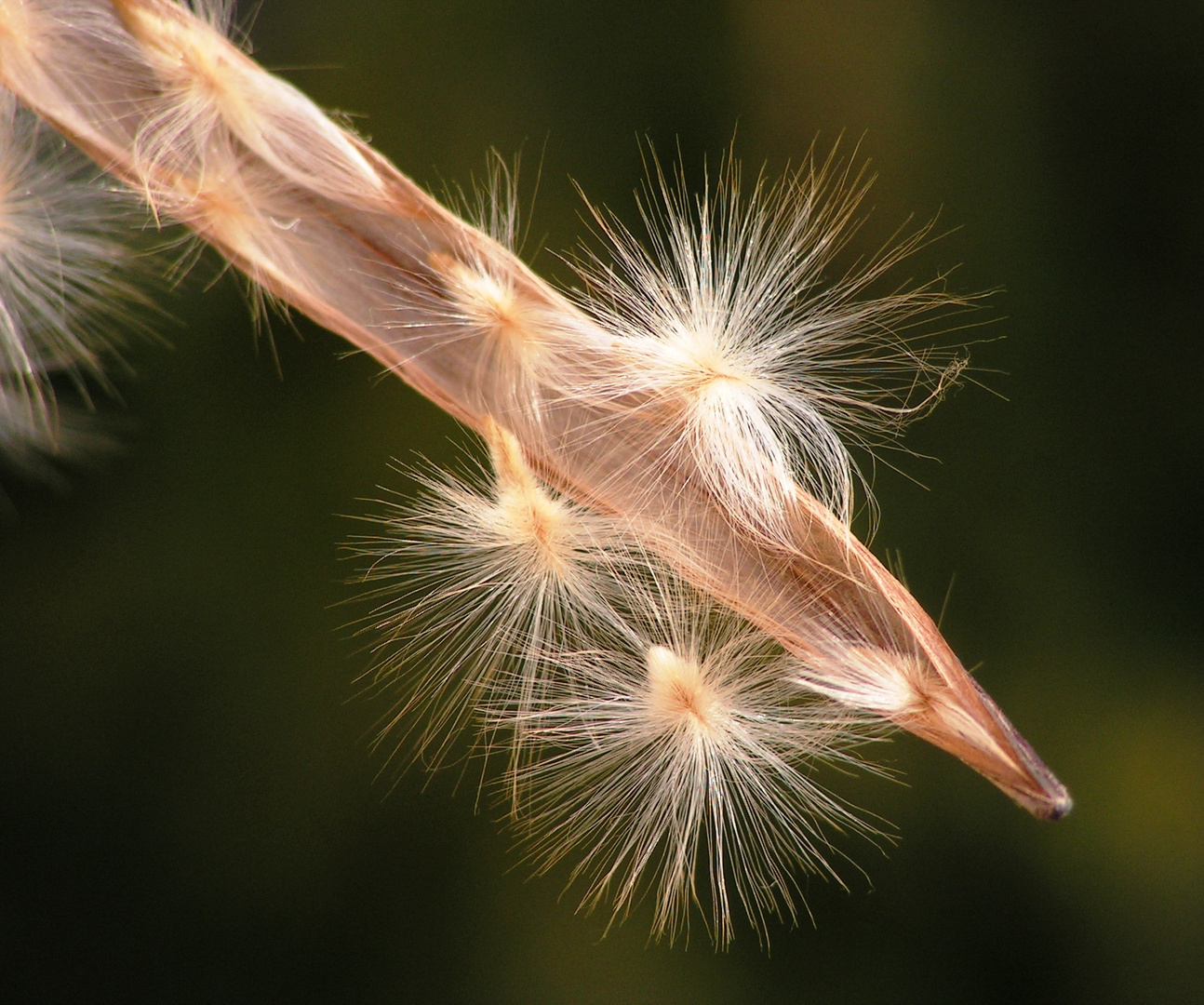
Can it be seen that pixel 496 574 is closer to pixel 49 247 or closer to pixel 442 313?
pixel 442 313

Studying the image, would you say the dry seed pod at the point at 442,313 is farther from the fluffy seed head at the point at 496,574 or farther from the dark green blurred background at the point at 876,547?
the dark green blurred background at the point at 876,547

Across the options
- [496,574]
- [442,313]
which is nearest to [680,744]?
[496,574]

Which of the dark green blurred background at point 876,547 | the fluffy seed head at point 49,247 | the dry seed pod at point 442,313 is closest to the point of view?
the dry seed pod at point 442,313

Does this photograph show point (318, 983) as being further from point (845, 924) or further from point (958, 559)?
point (958, 559)

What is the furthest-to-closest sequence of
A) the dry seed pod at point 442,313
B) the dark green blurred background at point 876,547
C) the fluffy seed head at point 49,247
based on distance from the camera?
the dark green blurred background at point 876,547
the fluffy seed head at point 49,247
the dry seed pod at point 442,313

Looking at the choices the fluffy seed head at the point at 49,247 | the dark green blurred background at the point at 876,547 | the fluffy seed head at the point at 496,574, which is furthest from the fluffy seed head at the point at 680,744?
the fluffy seed head at the point at 49,247

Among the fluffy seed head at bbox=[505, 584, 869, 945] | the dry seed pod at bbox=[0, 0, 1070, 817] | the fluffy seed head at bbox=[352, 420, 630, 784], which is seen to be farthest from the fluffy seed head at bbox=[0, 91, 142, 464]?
the fluffy seed head at bbox=[505, 584, 869, 945]

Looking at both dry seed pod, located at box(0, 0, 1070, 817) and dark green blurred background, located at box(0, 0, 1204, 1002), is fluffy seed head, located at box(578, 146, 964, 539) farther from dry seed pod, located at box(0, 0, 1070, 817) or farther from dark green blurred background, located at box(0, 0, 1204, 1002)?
dark green blurred background, located at box(0, 0, 1204, 1002)

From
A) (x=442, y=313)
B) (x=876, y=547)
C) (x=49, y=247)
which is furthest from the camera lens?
(x=876, y=547)
